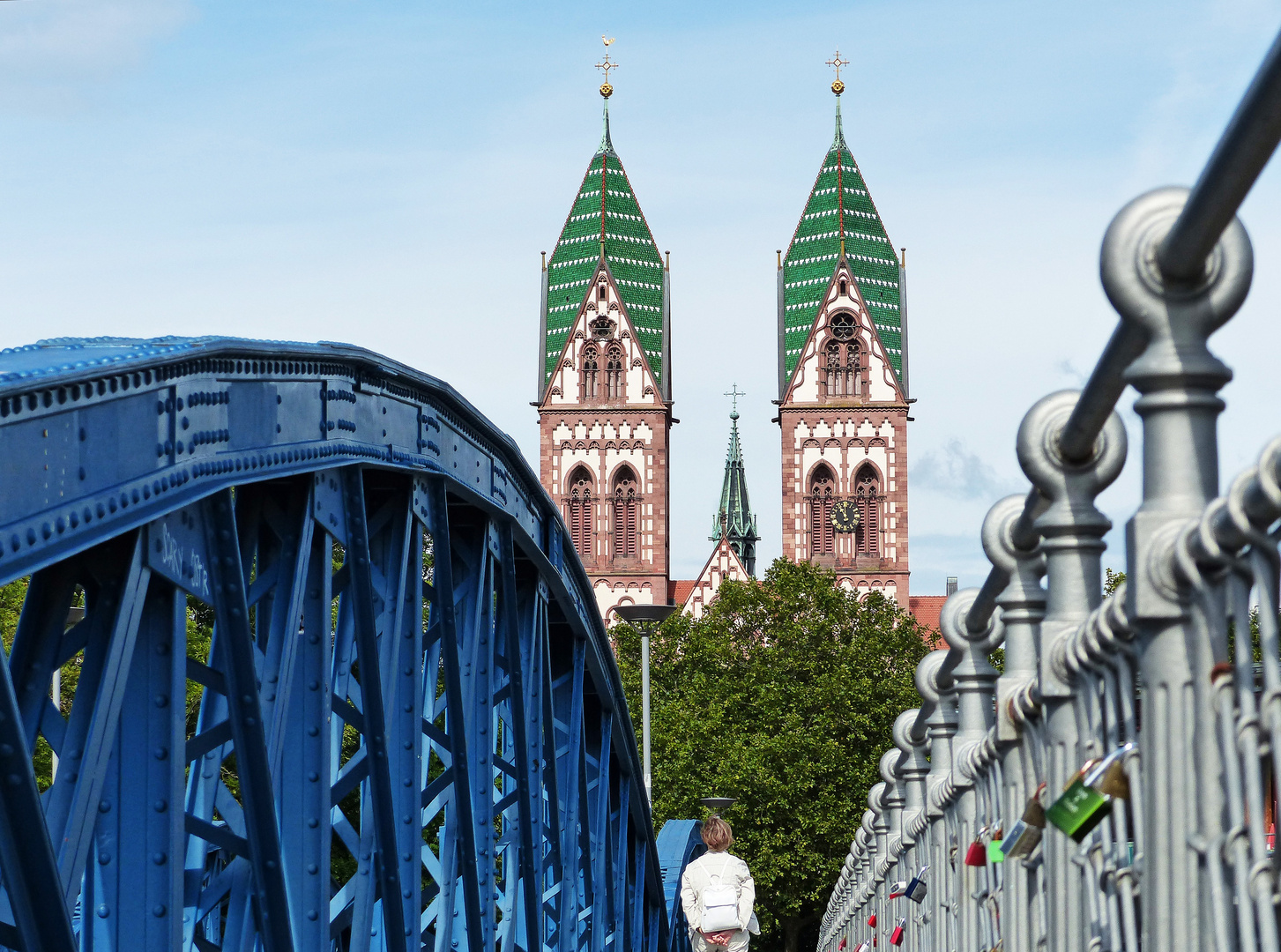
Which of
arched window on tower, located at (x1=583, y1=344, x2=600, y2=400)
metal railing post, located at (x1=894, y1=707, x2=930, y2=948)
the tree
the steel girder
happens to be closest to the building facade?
arched window on tower, located at (x1=583, y1=344, x2=600, y2=400)

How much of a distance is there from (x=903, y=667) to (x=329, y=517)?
45.6 meters

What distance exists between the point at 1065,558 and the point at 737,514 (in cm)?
10233

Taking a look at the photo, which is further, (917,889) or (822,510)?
(822,510)

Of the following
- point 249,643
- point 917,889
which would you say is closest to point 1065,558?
point 249,643

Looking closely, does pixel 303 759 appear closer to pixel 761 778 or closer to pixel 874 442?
pixel 761 778

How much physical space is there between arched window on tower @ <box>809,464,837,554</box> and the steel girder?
65.4 meters

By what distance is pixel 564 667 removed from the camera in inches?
357

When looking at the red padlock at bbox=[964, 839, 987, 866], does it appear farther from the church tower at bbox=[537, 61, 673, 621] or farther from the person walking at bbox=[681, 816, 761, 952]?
the church tower at bbox=[537, 61, 673, 621]

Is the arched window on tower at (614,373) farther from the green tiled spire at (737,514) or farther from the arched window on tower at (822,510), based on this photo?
the green tiled spire at (737,514)

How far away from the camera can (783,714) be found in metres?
44.8

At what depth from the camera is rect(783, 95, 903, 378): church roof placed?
73.9 metres

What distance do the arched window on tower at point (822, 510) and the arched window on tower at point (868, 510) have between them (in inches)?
35.7

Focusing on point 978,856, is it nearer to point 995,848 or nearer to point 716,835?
point 995,848

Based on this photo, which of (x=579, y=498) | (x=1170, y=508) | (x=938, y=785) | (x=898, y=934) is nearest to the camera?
(x=1170, y=508)
